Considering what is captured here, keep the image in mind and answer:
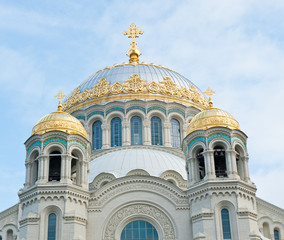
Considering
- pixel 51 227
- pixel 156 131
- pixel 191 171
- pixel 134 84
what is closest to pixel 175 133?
pixel 156 131

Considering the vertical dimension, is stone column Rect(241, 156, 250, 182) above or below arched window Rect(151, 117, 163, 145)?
below

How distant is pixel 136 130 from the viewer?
32344 millimetres

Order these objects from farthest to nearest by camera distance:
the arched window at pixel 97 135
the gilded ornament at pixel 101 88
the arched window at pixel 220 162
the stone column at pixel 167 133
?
the gilded ornament at pixel 101 88 < the arched window at pixel 97 135 < the stone column at pixel 167 133 < the arched window at pixel 220 162

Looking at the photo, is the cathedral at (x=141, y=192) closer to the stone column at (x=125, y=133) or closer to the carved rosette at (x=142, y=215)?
the carved rosette at (x=142, y=215)

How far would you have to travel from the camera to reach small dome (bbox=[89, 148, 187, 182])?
27641 mm

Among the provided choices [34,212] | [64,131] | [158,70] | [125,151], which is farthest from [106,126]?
[34,212]

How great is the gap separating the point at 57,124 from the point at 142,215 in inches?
215

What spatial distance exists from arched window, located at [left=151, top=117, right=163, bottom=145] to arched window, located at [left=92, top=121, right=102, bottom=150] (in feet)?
10.1

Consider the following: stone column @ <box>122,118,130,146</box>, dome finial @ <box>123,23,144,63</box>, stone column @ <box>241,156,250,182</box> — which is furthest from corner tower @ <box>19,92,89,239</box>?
dome finial @ <box>123,23,144,63</box>

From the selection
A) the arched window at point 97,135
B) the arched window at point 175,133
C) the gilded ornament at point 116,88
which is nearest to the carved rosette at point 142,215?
the arched window at point 175,133

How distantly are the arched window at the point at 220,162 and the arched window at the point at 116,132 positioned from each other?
8.30 m

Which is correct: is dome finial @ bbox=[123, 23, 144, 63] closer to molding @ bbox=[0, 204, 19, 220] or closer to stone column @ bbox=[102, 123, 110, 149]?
stone column @ bbox=[102, 123, 110, 149]

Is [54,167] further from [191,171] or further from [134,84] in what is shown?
[134,84]

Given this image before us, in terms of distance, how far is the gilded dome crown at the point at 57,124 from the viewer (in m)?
24.5
